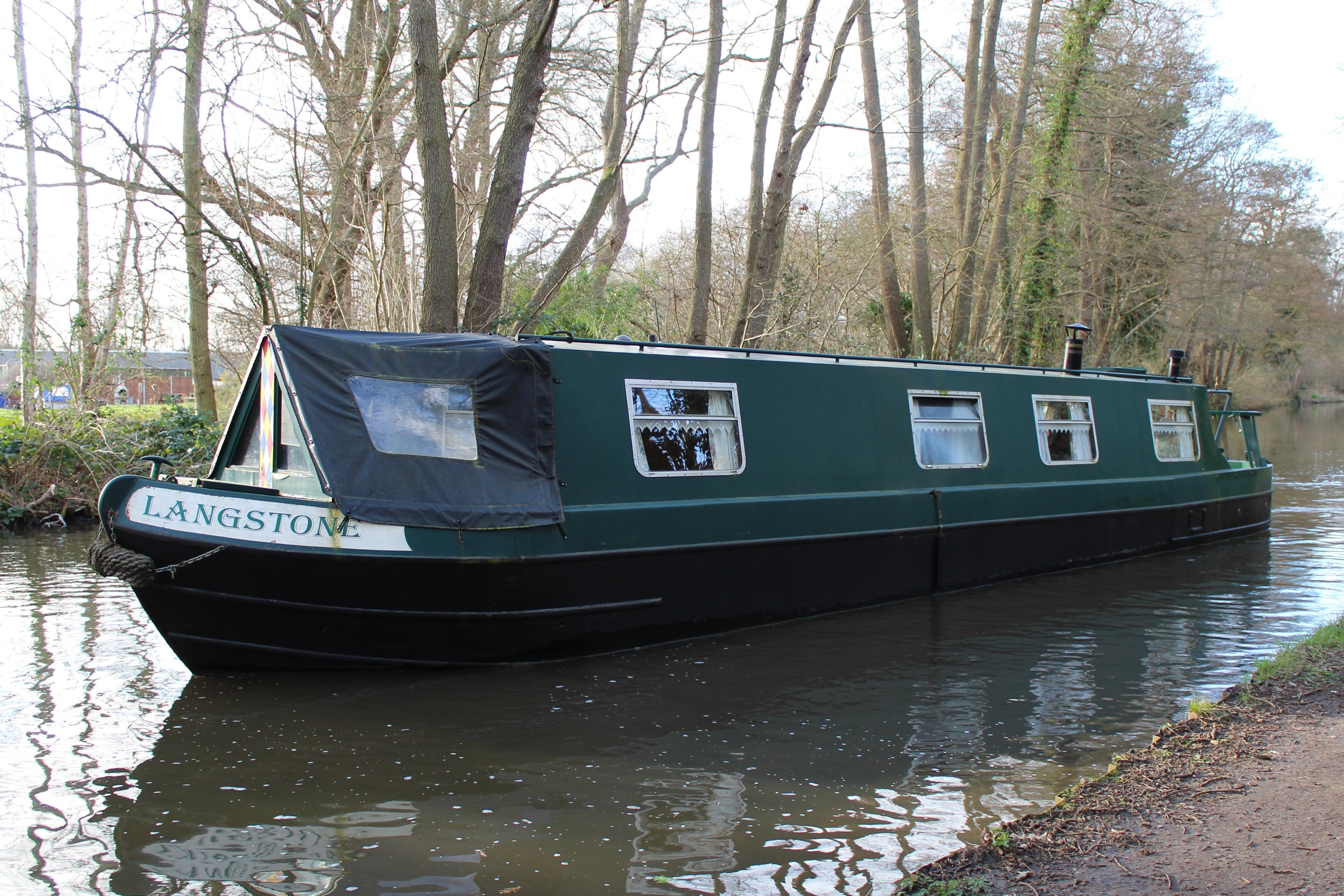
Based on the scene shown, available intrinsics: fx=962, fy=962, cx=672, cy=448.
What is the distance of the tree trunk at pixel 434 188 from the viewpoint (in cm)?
926

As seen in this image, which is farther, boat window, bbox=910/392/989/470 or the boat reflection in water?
boat window, bbox=910/392/989/470

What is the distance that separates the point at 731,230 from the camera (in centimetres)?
1931

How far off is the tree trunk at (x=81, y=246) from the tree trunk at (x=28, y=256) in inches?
22.0

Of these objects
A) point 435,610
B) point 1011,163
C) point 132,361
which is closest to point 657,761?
point 435,610

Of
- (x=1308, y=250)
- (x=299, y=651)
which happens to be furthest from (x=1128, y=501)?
(x=1308, y=250)

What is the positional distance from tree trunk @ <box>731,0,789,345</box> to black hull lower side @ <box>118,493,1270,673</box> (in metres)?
6.27

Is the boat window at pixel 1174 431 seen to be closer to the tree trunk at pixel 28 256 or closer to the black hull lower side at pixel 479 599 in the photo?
the black hull lower side at pixel 479 599

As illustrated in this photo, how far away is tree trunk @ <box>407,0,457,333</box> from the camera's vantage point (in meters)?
9.26

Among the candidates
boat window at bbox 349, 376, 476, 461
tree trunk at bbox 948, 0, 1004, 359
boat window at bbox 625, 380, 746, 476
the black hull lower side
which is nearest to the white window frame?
the black hull lower side

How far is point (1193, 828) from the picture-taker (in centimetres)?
365

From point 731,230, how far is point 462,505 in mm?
14279

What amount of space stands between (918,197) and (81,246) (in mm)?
15252

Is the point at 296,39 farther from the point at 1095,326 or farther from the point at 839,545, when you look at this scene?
the point at 1095,326

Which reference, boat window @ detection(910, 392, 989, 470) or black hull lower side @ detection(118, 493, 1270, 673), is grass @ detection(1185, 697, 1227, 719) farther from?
boat window @ detection(910, 392, 989, 470)
